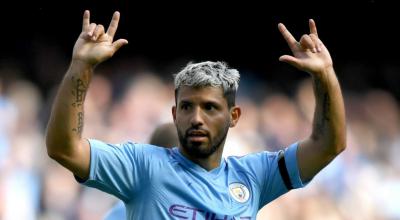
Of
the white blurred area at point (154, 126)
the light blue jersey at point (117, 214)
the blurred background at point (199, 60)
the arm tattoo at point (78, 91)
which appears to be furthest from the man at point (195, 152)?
the blurred background at point (199, 60)

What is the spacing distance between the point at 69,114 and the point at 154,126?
3.98 m

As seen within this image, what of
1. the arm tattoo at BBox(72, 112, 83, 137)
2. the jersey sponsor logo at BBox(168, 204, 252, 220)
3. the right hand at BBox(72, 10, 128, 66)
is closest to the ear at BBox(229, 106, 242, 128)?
the jersey sponsor logo at BBox(168, 204, 252, 220)

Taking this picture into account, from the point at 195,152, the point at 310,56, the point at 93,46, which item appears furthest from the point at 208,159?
the point at 93,46

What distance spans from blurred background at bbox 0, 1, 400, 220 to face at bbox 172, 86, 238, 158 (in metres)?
3.39

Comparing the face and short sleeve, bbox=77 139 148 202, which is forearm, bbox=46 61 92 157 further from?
the face

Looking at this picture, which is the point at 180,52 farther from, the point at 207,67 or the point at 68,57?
the point at 207,67

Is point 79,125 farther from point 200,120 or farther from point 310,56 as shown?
point 310,56

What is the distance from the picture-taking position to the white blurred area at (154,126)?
6004 millimetres

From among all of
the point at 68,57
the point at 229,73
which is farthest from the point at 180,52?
the point at 229,73

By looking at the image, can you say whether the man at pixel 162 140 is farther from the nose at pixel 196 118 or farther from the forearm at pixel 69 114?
the forearm at pixel 69 114

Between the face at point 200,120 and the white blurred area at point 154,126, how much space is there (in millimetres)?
3284

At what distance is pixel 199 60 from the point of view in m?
7.41

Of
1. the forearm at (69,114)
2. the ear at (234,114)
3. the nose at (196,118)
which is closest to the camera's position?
the forearm at (69,114)

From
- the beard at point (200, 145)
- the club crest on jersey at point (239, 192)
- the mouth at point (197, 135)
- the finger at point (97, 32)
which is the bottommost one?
the club crest on jersey at point (239, 192)
